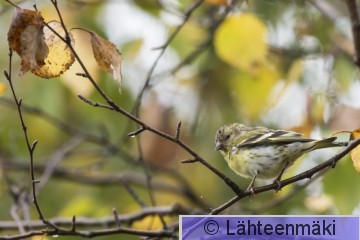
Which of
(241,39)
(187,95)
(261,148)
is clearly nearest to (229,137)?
(261,148)

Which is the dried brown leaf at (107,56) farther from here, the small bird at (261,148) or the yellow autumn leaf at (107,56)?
the small bird at (261,148)

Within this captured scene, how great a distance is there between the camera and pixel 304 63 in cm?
144

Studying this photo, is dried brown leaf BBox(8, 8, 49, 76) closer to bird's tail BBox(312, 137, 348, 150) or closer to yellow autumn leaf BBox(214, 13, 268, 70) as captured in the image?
bird's tail BBox(312, 137, 348, 150)

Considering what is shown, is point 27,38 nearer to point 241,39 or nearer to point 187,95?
point 241,39

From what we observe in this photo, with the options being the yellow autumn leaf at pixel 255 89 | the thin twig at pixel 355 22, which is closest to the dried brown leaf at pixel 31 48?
the thin twig at pixel 355 22

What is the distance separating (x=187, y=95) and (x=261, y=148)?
764 millimetres

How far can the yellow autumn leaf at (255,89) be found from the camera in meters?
1.33

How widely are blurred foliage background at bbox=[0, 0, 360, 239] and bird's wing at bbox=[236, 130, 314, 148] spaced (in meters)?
0.24

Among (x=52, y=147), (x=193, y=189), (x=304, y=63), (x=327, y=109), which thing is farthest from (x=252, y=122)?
(x=52, y=147)

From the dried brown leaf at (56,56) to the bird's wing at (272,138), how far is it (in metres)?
0.20

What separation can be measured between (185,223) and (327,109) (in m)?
0.54

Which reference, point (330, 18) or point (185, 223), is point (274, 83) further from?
point (185, 223)

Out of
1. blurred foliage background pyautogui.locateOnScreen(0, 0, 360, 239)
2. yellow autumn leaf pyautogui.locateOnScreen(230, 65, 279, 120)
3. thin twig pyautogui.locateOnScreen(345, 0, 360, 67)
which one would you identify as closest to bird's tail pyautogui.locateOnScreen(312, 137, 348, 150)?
thin twig pyautogui.locateOnScreen(345, 0, 360, 67)

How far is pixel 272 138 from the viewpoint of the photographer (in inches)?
34.4
